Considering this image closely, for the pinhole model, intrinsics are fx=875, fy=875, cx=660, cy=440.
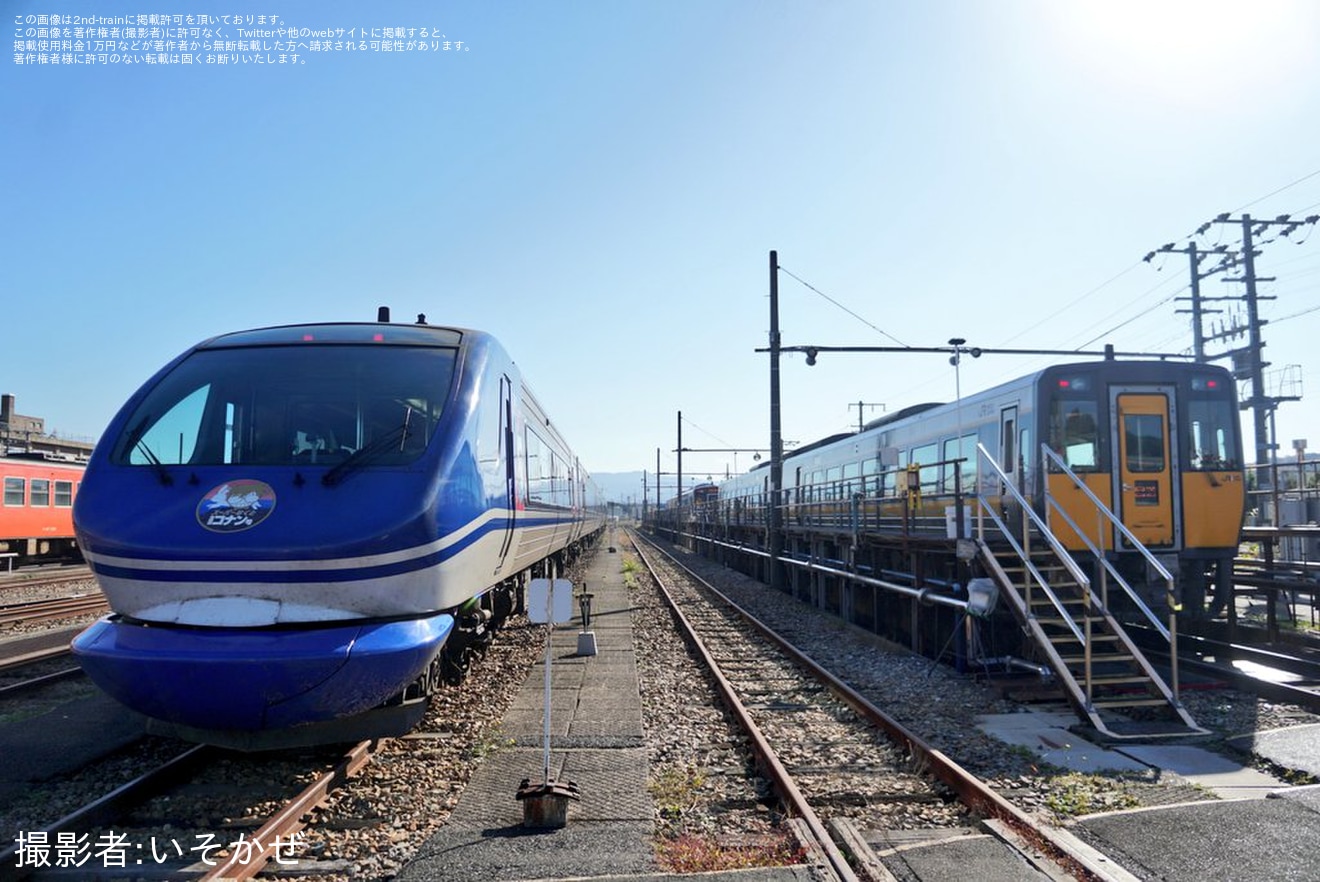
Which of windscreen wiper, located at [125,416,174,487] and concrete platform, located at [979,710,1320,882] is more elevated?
windscreen wiper, located at [125,416,174,487]

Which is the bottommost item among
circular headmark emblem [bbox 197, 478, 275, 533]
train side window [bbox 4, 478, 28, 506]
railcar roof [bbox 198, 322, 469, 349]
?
circular headmark emblem [bbox 197, 478, 275, 533]

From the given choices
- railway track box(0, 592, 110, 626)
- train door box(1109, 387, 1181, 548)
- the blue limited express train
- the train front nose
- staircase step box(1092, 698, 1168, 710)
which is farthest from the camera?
railway track box(0, 592, 110, 626)

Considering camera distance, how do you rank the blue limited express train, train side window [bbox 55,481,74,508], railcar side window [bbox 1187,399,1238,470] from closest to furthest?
the blue limited express train, railcar side window [bbox 1187,399,1238,470], train side window [bbox 55,481,74,508]

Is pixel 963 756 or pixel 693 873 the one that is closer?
pixel 693 873

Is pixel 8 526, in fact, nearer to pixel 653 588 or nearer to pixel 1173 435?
pixel 653 588

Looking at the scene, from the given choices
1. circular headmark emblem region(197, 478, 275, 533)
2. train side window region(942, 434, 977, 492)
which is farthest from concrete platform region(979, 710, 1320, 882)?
train side window region(942, 434, 977, 492)

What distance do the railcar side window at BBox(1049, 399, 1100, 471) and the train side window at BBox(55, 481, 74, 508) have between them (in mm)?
25557

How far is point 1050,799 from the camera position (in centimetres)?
530

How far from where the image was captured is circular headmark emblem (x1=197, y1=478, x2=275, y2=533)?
4.78 meters

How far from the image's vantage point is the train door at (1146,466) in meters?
10.4

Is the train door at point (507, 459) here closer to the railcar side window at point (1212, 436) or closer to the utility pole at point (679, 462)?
the railcar side window at point (1212, 436)

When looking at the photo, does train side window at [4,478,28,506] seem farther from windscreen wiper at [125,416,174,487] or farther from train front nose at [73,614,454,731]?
train front nose at [73,614,454,731]

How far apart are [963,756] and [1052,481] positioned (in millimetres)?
4895

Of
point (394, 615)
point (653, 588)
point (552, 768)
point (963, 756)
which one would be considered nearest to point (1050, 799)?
point (963, 756)
